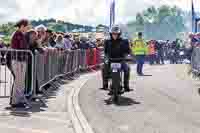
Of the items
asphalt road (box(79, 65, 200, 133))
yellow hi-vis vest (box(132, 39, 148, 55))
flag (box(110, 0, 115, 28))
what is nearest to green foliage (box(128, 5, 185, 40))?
flag (box(110, 0, 115, 28))

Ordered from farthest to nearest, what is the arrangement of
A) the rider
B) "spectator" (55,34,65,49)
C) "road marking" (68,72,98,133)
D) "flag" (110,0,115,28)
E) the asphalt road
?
1. "flag" (110,0,115,28)
2. "spectator" (55,34,65,49)
3. the rider
4. the asphalt road
5. "road marking" (68,72,98,133)

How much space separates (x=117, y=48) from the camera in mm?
13750

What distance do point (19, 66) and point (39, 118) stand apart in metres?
1.72

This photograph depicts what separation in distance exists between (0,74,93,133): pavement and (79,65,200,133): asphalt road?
471 millimetres

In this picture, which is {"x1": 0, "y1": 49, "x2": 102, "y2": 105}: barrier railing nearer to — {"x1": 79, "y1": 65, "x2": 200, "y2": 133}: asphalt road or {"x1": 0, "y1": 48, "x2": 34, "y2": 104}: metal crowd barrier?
{"x1": 0, "y1": 48, "x2": 34, "y2": 104}: metal crowd barrier

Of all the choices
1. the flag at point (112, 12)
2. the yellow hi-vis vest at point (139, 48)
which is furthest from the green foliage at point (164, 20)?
the yellow hi-vis vest at point (139, 48)

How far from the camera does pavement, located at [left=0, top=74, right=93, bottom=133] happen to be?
9.48 m

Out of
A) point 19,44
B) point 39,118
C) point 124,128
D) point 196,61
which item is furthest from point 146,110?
point 196,61

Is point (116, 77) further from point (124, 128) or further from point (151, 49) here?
point (151, 49)

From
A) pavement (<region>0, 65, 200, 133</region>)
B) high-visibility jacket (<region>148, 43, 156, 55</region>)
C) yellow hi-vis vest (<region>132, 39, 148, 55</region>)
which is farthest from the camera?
high-visibility jacket (<region>148, 43, 156, 55</region>)

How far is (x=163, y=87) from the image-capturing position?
17.6 meters

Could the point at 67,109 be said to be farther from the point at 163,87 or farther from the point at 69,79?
the point at 69,79

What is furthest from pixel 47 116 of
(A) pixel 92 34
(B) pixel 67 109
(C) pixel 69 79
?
(A) pixel 92 34

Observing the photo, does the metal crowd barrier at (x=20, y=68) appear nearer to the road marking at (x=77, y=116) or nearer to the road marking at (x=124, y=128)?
the road marking at (x=77, y=116)
